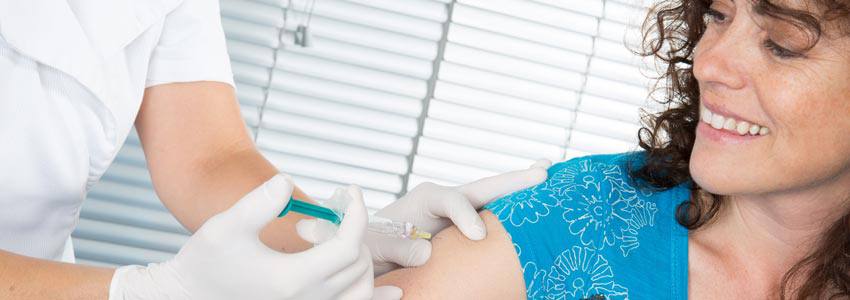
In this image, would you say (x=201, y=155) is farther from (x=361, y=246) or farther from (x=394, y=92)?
(x=394, y=92)

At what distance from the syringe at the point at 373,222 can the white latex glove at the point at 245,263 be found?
1.2 inches

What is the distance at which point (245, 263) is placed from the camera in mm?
1298

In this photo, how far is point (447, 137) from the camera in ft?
9.51

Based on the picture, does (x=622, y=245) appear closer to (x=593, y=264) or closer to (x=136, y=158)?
(x=593, y=264)

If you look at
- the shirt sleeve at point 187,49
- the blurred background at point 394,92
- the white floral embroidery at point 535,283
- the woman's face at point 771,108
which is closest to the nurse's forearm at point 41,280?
the shirt sleeve at point 187,49

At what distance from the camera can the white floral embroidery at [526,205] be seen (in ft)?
4.94

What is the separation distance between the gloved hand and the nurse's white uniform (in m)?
0.42

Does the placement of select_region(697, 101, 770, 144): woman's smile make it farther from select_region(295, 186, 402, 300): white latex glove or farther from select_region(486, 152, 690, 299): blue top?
select_region(295, 186, 402, 300): white latex glove

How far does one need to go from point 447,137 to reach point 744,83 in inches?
62.4

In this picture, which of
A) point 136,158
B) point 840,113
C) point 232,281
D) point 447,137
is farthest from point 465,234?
point 136,158

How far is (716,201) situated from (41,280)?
40.3 inches

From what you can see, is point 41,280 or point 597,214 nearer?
point 41,280

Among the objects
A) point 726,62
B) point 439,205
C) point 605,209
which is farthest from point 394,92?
point 726,62

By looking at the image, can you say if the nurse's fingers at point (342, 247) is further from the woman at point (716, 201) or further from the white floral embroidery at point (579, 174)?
the white floral embroidery at point (579, 174)
